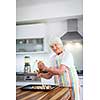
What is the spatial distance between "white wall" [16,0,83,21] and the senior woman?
0.61 metres

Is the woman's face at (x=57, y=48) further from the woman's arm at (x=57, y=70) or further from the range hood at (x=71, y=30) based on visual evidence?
the woman's arm at (x=57, y=70)

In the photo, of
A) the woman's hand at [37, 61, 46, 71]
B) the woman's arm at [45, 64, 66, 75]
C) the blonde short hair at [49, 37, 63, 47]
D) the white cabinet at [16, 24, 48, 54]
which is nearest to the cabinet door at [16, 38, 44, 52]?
the white cabinet at [16, 24, 48, 54]

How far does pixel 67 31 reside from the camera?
3.65 meters

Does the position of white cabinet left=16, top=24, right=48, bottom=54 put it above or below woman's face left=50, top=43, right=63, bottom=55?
above

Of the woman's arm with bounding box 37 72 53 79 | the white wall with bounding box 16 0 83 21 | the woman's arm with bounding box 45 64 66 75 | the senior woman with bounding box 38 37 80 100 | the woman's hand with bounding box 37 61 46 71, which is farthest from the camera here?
the woman's hand with bounding box 37 61 46 71

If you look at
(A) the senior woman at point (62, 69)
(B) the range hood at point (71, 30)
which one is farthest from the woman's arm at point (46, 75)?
(B) the range hood at point (71, 30)

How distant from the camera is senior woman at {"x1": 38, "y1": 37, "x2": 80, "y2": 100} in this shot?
3462 mm

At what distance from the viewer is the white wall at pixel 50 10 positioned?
3262mm

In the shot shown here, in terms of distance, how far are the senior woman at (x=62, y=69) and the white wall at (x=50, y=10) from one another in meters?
→ 0.61

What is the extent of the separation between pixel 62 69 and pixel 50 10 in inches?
50.8

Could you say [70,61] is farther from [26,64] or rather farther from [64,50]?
[26,64]

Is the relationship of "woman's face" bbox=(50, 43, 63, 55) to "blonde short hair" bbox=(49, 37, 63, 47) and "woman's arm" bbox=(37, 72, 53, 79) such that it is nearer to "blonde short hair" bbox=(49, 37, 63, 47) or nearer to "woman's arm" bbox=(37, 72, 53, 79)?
"blonde short hair" bbox=(49, 37, 63, 47)
